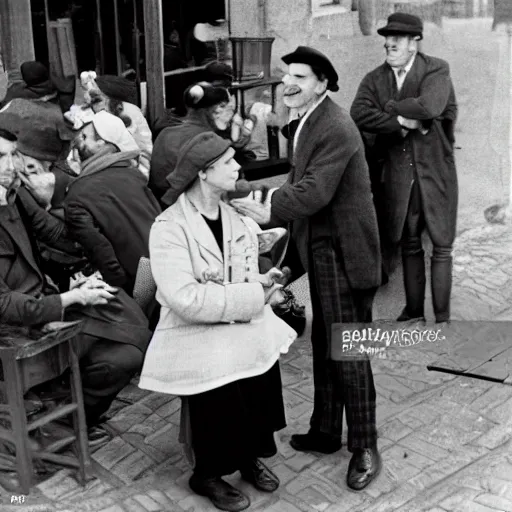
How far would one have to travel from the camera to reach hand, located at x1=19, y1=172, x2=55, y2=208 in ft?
18.5

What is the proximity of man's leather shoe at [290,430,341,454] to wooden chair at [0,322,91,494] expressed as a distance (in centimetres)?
114

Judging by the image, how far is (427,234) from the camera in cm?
714

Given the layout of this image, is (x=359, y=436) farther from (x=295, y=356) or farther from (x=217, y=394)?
(x=295, y=356)

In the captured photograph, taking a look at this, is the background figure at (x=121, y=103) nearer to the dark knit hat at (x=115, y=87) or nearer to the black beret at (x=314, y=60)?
the dark knit hat at (x=115, y=87)

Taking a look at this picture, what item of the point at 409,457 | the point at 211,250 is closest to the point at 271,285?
the point at 211,250

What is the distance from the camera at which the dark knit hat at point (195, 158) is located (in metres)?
4.62

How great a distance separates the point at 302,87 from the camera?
16.7 ft

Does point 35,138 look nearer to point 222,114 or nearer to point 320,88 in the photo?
point 222,114

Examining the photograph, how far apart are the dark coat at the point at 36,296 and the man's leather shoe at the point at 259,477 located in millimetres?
911

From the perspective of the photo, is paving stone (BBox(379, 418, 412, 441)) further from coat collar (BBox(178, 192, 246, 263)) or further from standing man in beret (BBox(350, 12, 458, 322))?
coat collar (BBox(178, 192, 246, 263))

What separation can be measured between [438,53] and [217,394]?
3229 millimetres

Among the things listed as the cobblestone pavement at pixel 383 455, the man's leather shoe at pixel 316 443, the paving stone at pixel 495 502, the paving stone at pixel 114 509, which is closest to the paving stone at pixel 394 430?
the cobblestone pavement at pixel 383 455

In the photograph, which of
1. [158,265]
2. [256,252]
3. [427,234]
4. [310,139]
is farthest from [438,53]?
[158,265]

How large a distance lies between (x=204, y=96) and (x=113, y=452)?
7.58ft
